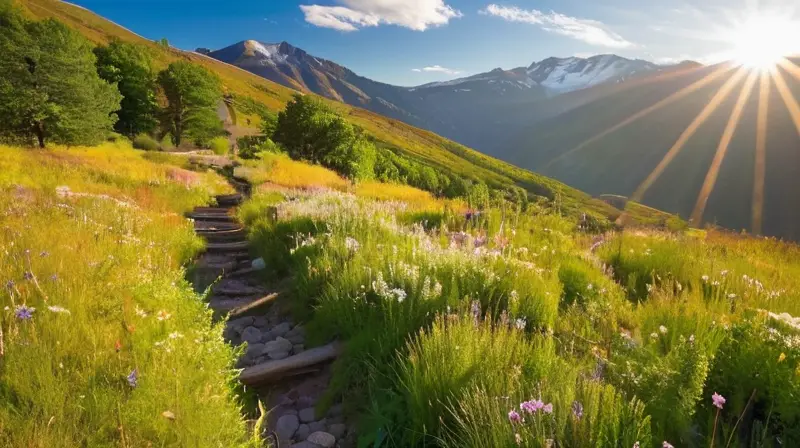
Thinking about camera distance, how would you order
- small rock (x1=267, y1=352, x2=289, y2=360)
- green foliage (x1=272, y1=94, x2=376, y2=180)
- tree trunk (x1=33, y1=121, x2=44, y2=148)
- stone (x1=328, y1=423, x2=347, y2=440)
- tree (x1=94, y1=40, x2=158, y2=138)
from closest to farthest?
stone (x1=328, y1=423, x2=347, y2=440)
small rock (x1=267, y1=352, x2=289, y2=360)
tree trunk (x1=33, y1=121, x2=44, y2=148)
green foliage (x1=272, y1=94, x2=376, y2=180)
tree (x1=94, y1=40, x2=158, y2=138)

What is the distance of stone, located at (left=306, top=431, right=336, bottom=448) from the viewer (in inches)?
124

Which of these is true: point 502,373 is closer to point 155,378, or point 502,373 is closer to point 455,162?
point 155,378

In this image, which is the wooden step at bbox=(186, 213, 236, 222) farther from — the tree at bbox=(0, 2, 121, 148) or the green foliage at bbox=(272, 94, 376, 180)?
the green foliage at bbox=(272, 94, 376, 180)

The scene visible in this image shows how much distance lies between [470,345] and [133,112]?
6378 cm

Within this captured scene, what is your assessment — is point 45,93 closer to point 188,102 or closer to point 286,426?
point 188,102

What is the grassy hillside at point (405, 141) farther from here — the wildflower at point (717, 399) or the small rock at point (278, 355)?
the wildflower at point (717, 399)

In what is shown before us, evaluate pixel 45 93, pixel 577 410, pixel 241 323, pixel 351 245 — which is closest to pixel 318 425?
pixel 577 410

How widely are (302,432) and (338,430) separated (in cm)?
29

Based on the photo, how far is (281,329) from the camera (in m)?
5.06

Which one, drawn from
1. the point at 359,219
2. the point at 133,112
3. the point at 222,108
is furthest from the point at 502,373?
the point at 222,108

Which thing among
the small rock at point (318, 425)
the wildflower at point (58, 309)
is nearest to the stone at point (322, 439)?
the small rock at point (318, 425)

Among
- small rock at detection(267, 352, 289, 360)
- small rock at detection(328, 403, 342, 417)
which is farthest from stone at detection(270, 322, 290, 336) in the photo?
small rock at detection(328, 403, 342, 417)

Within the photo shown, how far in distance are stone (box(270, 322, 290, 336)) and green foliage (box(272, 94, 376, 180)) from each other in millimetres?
40714

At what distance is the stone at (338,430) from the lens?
3246 mm
